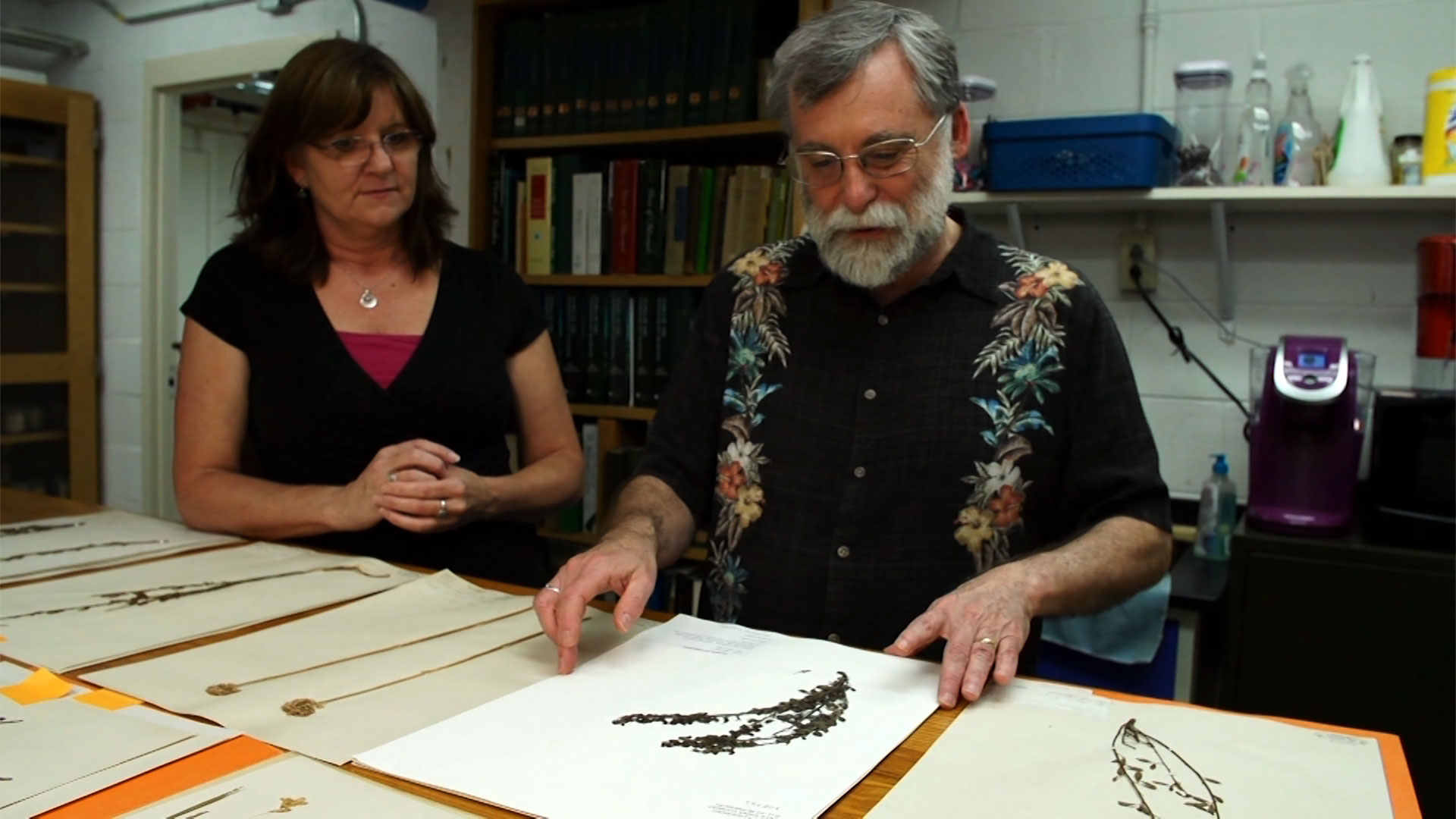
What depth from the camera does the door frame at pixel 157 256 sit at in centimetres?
373

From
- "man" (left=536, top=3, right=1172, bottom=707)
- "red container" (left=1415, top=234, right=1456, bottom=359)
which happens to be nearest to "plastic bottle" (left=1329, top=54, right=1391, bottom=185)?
"red container" (left=1415, top=234, right=1456, bottom=359)

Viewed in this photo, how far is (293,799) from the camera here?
63 cm

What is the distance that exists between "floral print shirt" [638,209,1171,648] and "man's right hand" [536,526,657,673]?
0.25m

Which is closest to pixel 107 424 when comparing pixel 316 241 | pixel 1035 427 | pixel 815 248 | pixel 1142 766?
pixel 316 241

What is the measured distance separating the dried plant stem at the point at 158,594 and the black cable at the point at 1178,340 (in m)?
1.68

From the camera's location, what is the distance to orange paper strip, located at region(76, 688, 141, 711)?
785 mm

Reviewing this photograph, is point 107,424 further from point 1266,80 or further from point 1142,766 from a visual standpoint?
point 1142,766

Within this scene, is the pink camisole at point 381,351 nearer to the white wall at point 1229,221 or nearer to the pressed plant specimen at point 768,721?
the pressed plant specimen at point 768,721

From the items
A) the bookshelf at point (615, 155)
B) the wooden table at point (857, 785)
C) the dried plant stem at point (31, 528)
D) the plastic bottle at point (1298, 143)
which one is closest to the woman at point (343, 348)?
the dried plant stem at point (31, 528)

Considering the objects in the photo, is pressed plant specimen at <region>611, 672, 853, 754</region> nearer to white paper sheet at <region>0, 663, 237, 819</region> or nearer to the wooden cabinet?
white paper sheet at <region>0, 663, 237, 819</region>

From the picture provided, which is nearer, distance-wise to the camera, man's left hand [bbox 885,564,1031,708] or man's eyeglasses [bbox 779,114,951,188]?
man's left hand [bbox 885,564,1031,708]

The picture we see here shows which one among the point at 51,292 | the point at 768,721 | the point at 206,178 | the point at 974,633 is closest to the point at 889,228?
the point at 974,633

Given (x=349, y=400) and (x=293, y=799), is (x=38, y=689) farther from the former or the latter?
(x=349, y=400)

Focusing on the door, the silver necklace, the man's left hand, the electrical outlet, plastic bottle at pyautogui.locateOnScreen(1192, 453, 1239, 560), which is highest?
the door
